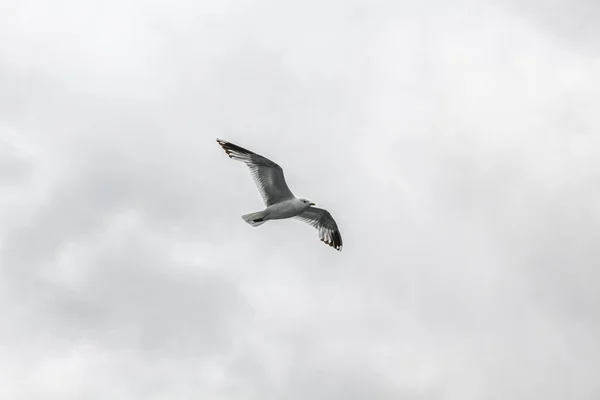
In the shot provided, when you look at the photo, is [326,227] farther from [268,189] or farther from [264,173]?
[264,173]

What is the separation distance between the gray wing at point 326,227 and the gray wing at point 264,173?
394 centimetres

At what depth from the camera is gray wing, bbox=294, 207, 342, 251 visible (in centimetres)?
5056

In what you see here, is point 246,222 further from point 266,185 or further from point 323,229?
point 323,229

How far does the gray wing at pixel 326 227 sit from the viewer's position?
166ft

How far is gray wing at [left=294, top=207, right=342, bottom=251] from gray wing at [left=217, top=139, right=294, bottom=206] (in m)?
3.94

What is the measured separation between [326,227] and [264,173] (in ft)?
20.3

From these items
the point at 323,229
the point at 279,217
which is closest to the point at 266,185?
the point at 279,217

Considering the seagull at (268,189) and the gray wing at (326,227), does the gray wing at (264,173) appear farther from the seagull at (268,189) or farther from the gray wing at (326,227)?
the gray wing at (326,227)

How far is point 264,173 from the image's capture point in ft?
151

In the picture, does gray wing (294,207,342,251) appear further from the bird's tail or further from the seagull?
the bird's tail

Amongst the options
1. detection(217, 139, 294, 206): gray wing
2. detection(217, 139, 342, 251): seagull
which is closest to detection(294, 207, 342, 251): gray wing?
detection(217, 139, 342, 251): seagull

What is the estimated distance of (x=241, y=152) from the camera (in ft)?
149

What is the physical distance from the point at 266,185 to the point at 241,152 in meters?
2.05

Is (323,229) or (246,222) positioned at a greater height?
(323,229)
